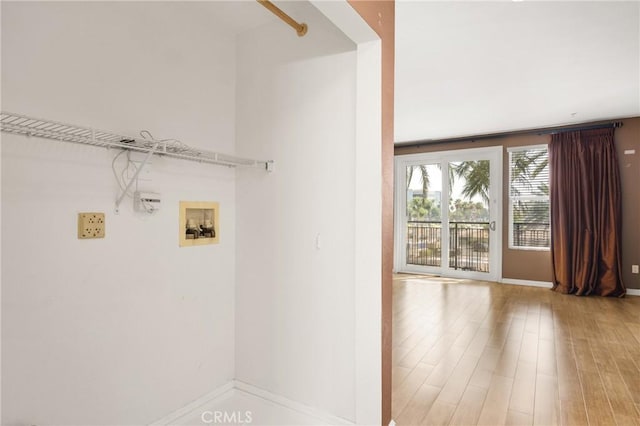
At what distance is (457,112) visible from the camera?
15.4ft

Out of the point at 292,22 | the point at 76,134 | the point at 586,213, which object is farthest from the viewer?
the point at 586,213

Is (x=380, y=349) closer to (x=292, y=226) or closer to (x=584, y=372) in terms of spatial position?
(x=292, y=226)

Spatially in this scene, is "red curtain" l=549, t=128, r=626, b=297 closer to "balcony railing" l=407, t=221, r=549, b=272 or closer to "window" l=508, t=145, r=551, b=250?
"window" l=508, t=145, r=551, b=250

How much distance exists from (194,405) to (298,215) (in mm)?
1258

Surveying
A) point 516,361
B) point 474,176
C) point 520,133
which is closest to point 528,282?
point 474,176

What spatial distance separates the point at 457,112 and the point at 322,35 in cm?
327

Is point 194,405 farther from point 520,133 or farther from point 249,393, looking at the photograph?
point 520,133

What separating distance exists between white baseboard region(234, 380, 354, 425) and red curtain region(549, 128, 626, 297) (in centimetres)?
483

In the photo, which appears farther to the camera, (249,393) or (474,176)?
(474,176)

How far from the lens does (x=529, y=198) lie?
5.71 metres

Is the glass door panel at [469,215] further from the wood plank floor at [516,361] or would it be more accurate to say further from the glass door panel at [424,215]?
the wood plank floor at [516,361]

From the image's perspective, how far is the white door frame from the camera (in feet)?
19.4

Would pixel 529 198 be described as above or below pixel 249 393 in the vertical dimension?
above

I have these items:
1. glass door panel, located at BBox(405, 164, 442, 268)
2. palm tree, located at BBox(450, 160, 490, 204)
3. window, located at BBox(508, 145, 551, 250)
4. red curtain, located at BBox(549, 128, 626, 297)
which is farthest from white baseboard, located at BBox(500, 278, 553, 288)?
palm tree, located at BBox(450, 160, 490, 204)
